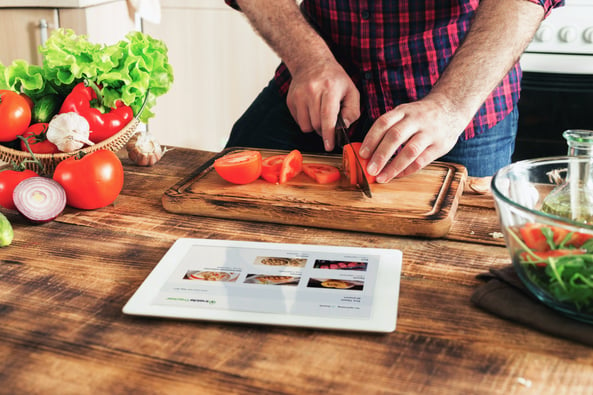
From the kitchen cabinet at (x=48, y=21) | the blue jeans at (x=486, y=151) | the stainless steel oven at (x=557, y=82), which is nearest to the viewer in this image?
the blue jeans at (x=486, y=151)

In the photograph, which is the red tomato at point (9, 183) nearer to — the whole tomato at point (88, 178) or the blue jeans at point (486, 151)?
the whole tomato at point (88, 178)

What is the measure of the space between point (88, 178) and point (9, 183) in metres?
0.14

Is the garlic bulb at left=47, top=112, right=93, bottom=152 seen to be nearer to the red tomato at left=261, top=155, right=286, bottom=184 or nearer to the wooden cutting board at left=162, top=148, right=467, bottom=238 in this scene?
the wooden cutting board at left=162, top=148, right=467, bottom=238

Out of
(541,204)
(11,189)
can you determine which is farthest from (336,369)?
(11,189)

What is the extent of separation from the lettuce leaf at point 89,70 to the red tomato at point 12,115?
63 millimetres

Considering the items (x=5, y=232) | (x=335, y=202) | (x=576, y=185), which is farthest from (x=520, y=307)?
(x=5, y=232)

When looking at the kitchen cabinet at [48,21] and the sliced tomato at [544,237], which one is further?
the kitchen cabinet at [48,21]

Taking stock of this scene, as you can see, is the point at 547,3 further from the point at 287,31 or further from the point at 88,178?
the point at 88,178

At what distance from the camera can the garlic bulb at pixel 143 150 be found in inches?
57.0

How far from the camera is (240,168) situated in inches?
48.8

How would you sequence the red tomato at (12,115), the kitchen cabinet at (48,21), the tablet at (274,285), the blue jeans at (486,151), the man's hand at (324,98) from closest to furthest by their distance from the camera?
the tablet at (274,285) → the red tomato at (12,115) → the man's hand at (324,98) → the blue jeans at (486,151) → the kitchen cabinet at (48,21)

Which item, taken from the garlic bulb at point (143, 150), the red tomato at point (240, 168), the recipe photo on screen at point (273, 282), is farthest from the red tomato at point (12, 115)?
the recipe photo on screen at point (273, 282)

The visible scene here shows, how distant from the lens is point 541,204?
38.3 inches

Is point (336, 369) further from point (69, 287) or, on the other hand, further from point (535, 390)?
point (69, 287)
